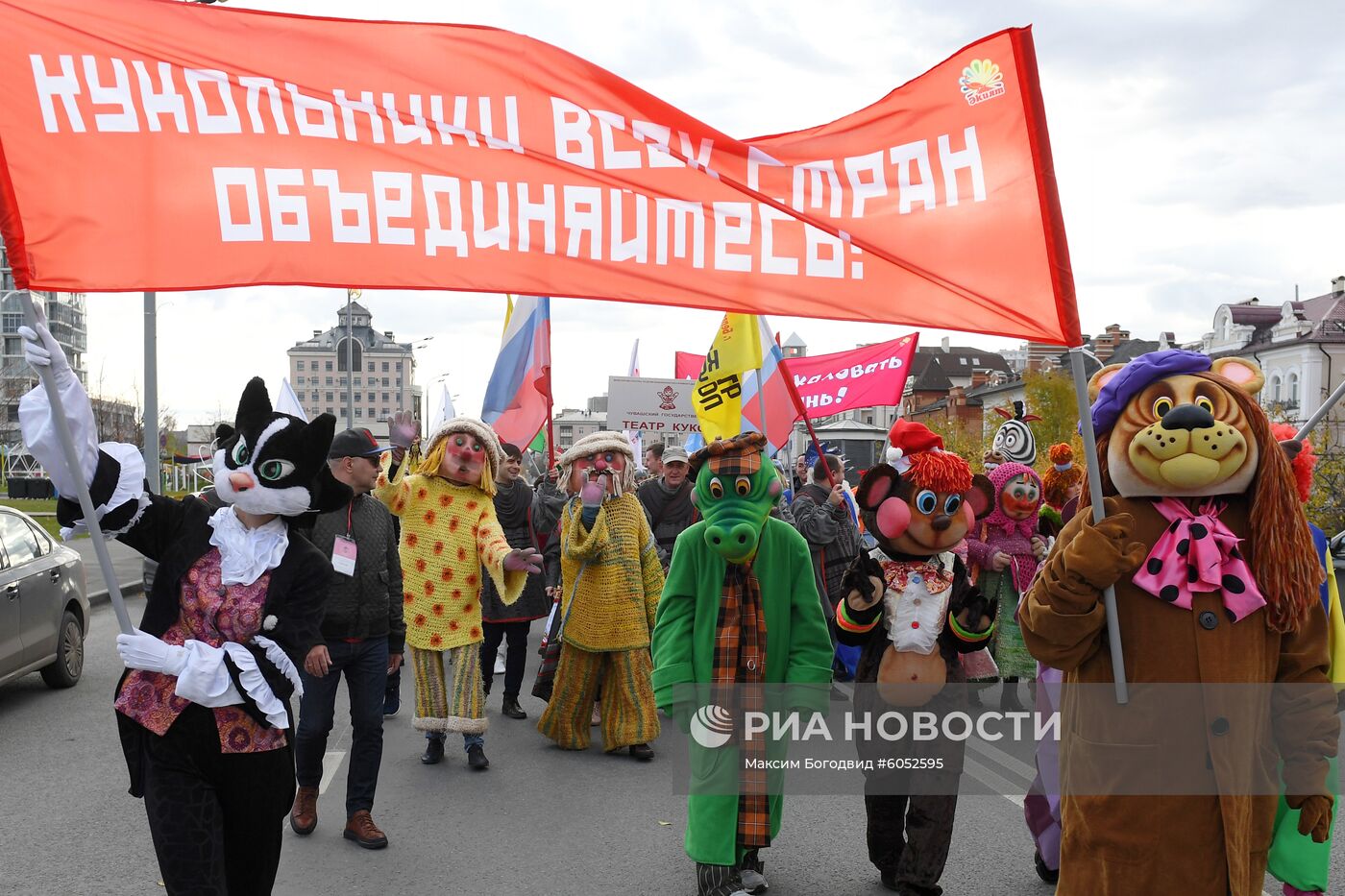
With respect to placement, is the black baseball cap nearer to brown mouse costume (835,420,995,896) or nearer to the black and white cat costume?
the black and white cat costume

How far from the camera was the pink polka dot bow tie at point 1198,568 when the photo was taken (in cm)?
312

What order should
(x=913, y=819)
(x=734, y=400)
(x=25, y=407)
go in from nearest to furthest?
(x=25, y=407), (x=913, y=819), (x=734, y=400)

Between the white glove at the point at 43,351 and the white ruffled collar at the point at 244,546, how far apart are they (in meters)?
0.65

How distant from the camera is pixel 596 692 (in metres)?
→ 7.20

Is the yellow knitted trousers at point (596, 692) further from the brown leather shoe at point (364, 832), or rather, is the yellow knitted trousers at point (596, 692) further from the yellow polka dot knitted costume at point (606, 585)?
A: the brown leather shoe at point (364, 832)

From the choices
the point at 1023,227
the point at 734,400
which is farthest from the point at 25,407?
the point at 734,400

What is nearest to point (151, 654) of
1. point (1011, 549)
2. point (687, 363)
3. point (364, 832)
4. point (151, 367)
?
point (364, 832)

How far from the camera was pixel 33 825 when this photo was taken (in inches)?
216

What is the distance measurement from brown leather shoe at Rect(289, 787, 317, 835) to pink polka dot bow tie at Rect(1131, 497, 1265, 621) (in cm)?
405

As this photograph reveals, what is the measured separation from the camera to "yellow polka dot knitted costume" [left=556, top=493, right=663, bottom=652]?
7.01 metres

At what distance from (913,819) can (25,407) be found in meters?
3.39

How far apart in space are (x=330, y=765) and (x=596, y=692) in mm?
1658

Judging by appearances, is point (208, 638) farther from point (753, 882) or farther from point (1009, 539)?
point (1009, 539)

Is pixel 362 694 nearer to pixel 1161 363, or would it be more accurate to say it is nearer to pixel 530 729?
pixel 530 729
